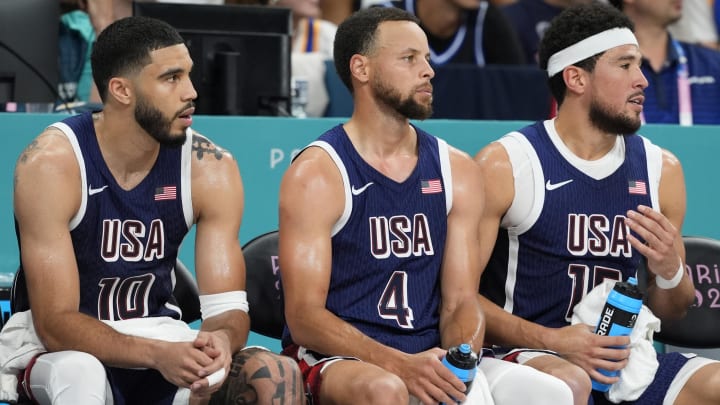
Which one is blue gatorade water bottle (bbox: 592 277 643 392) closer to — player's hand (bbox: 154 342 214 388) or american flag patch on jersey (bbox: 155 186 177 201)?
player's hand (bbox: 154 342 214 388)

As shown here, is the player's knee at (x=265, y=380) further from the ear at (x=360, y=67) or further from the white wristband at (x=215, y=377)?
the ear at (x=360, y=67)

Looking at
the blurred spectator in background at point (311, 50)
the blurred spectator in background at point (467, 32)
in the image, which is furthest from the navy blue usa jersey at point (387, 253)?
the blurred spectator in background at point (467, 32)

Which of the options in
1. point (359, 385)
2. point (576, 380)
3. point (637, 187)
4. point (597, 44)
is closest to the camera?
point (359, 385)

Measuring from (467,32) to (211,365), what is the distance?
4.13m

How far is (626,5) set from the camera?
23.7ft

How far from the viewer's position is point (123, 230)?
4.53 meters

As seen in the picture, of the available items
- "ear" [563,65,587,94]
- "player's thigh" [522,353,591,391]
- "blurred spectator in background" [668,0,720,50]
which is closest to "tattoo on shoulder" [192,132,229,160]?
"player's thigh" [522,353,591,391]

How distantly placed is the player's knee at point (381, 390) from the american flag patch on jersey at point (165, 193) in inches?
37.8

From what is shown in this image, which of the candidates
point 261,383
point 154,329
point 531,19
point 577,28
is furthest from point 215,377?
point 531,19

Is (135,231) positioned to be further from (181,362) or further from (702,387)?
(702,387)

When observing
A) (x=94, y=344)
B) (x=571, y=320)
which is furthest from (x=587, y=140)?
(x=94, y=344)

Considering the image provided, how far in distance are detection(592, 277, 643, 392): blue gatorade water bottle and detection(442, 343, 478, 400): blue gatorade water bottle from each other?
2.06 feet

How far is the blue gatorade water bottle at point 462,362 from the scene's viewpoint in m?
4.21

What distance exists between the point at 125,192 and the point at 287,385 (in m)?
0.93
